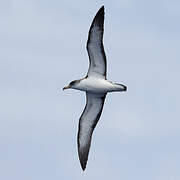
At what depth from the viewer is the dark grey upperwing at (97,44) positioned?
3603 cm

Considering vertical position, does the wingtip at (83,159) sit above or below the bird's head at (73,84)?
below

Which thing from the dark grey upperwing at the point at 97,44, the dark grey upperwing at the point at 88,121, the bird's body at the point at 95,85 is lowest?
the dark grey upperwing at the point at 88,121

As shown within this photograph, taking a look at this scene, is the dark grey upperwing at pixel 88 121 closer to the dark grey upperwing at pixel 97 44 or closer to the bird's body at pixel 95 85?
the bird's body at pixel 95 85

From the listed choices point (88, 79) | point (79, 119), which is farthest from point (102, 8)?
point (79, 119)

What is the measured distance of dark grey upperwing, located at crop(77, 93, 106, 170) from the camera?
39156mm

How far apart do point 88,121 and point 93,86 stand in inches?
126

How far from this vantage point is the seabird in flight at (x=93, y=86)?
3612cm

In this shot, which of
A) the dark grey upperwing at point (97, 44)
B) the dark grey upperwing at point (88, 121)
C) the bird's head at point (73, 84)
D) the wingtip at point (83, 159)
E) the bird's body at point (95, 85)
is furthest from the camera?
the wingtip at point (83, 159)

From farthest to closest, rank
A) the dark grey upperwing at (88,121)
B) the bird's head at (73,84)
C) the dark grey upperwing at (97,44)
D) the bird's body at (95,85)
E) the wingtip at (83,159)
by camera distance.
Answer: the wingtip at (83,159) → the dark grey upperwing at (88,121) → the bird's head at (73,84) → the bird's body at (95,85) → the dark grey upperwing at (97,44)

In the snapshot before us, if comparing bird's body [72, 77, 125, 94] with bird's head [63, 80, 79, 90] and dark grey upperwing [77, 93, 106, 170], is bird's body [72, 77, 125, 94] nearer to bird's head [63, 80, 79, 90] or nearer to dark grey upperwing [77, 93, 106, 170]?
bird's head [63, 80, 79, 90]

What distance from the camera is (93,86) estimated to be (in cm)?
3747

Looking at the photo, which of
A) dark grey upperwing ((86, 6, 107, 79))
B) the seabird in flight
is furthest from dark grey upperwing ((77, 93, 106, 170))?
dark grey upperwing ((86, 6, 107, 79))

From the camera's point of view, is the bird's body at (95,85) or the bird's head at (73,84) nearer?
the bird's body at (95,85)

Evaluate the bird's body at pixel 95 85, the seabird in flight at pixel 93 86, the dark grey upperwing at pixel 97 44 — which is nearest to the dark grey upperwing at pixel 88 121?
the seabird in flight at pixel 93 86
